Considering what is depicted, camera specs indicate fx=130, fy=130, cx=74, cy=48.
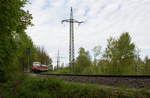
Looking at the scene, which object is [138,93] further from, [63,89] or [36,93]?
[36,93]

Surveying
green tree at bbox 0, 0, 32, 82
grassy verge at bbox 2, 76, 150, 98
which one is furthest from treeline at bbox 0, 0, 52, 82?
grassy verge at bbox 2, 76, 150, 98

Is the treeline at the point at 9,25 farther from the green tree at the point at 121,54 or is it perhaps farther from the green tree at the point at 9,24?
the green tree at the point at 121,54

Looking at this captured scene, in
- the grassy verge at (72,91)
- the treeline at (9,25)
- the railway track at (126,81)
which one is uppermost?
the treeline at (9,25)

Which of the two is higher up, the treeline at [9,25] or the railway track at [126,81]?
the treeline at [9,25]

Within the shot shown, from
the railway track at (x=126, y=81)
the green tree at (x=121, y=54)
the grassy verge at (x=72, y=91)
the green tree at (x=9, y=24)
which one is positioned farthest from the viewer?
the green tree at (x=121, y=54)

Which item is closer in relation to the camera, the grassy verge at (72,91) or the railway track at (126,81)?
the grassy verge at (72,91)

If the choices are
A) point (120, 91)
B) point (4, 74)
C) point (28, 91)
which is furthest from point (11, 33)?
point (120, 91)

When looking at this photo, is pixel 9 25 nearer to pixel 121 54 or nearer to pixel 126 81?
pixel 126 81

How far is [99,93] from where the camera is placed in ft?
17.7

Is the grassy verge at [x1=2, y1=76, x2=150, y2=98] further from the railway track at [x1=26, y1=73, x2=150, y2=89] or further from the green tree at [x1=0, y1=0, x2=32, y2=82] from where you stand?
the green tree at [x1=0, y1=0, x2=32, y2=82]

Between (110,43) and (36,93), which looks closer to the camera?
(36,93)

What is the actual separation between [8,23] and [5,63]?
363cm

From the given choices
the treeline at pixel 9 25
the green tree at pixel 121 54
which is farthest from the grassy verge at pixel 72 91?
the green tree at pixel 121 54

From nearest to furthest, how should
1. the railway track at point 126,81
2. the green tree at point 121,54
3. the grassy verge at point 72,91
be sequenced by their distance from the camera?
1. the grassy verge at point 72,91
2. the railway track at point 126,81
3. the green tree at point 121,54
